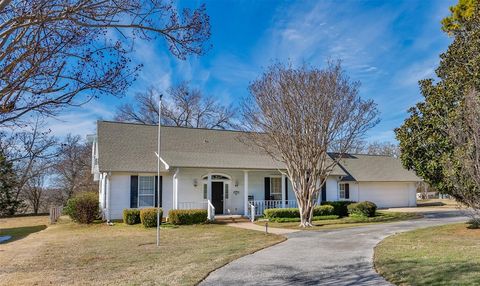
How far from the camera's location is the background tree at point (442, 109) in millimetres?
15864

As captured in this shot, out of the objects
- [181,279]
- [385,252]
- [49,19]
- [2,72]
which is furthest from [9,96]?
[385,252]

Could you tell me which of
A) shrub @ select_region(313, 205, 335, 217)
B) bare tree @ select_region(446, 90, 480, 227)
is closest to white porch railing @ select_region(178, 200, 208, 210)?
shrub @ select_region(313, 205, 335, 217)

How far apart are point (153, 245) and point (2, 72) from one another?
8959 millimetres

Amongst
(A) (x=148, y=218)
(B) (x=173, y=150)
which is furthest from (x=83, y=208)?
(B) (x=173, y=150)

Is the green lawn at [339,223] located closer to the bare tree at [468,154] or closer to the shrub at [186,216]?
the shrub at [186,216]

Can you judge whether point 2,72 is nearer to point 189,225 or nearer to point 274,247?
point 274,247

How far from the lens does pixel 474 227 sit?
53.7 ft

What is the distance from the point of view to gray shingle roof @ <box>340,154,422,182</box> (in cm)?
3369

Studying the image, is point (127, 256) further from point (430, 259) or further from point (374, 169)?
point (374, 169)

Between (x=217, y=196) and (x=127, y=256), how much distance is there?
13467mm

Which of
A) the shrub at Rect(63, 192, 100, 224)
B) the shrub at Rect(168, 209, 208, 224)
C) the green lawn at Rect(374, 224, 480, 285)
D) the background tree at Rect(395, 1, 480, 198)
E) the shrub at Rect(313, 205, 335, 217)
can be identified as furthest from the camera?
the shrub at Rect(313, 205, 335, 217)

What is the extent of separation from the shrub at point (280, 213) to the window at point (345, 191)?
10.8 meters

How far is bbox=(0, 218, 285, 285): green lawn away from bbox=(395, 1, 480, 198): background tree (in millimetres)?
7396

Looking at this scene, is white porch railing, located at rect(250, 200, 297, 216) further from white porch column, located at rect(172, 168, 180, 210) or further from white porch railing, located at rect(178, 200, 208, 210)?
white porch column, located at rect(172, 168, 180, 210)
